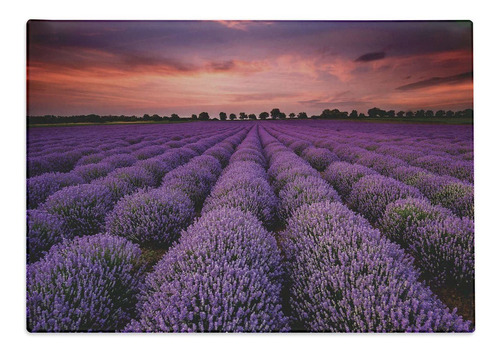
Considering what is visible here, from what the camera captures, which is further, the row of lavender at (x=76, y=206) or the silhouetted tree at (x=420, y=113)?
the silhouetted tree at (x=420, y=113)

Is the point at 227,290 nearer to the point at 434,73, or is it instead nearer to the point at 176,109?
the point at 176,109

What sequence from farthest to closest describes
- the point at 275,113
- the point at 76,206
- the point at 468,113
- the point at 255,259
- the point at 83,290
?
the point at 275,113, the point at 76,206, the point at 468,113, the point at 255,259, the point at 83,290

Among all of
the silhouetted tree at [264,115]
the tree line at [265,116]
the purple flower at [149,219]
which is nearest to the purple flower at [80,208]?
the purple flower at [149,219]

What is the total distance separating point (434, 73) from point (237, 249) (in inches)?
103

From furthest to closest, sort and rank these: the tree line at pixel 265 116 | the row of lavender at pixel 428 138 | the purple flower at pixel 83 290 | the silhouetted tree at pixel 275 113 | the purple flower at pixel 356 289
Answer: the silhouetted tree at pixel 275 113 → the row of lavender at pixel 428 138 → the tree line at pixel 265 116 → the purple flower at pixel 83 290 → the purple flower at pixel 356 289

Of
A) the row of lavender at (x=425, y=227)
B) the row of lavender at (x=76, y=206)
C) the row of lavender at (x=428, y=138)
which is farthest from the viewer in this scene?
the row of lavender at (x=428, y=138)

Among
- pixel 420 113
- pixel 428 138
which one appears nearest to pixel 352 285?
pixel 420 113

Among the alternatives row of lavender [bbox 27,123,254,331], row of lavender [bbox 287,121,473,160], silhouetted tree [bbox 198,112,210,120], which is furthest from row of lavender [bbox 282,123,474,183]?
row of lavender [bbox 27,123,254,331]

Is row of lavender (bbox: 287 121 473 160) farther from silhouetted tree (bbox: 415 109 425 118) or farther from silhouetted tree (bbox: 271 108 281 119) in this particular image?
silhouetted tree (bbox: 271 108 281 119)

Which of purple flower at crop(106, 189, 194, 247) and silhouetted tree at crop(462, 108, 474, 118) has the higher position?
silhouetted tree at crop(462, 108, 474, 118)

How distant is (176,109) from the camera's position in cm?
353
